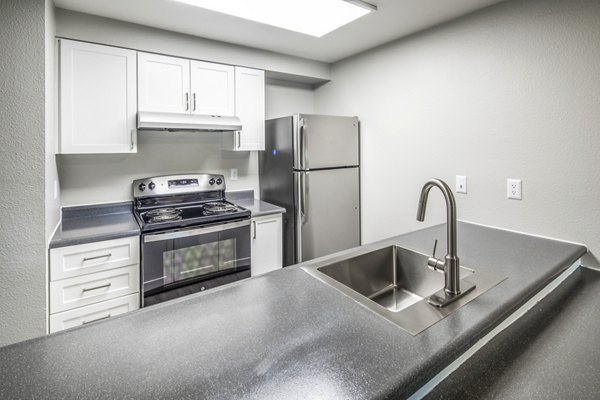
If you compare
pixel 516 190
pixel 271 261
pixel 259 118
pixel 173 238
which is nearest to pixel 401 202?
pixel 516 190

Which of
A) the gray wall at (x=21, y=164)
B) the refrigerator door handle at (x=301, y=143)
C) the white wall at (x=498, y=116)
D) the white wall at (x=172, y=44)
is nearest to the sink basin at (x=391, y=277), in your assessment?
the white wall at (x=498, y=116)

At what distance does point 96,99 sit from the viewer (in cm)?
216

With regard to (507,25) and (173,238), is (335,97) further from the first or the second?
(173,238)

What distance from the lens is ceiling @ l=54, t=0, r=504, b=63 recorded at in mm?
1950

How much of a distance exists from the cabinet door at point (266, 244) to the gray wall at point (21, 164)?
1355 mm

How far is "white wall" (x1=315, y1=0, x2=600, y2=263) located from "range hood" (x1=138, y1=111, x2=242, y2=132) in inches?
48.8

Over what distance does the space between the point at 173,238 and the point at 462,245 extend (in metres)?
1.74

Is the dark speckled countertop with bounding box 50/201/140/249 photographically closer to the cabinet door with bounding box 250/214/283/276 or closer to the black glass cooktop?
the black glass cooktop

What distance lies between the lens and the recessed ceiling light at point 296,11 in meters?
1.80

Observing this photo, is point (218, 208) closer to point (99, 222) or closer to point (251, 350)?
point (99, 222)

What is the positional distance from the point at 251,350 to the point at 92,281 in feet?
5.28

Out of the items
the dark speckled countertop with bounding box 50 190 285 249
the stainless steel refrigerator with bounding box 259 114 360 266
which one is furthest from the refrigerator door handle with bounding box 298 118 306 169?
the dark speckled countertop with bounding box 50 190 285 249

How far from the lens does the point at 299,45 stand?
105 inches

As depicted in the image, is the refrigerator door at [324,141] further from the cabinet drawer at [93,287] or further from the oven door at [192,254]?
the cabinet drawer at [93,287]
